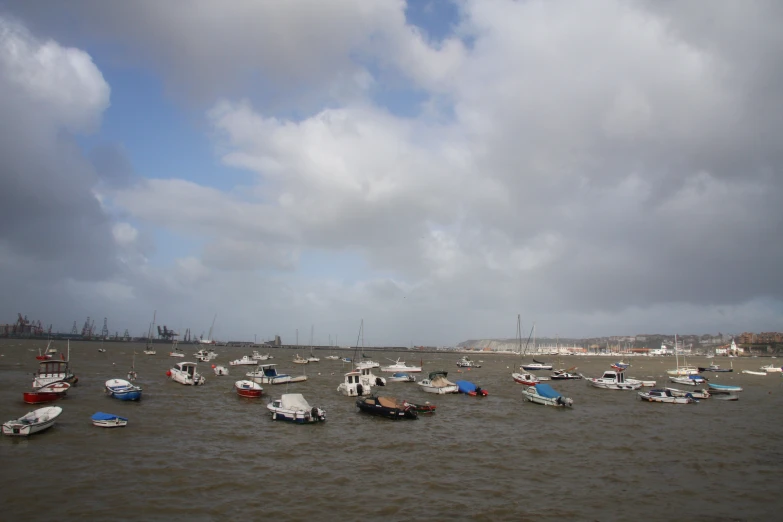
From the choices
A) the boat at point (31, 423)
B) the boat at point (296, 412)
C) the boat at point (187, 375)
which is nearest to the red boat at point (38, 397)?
the boat at point (31, 423)

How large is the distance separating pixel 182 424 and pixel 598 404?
131 feet

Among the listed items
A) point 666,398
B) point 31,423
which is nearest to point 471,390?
point 666,398

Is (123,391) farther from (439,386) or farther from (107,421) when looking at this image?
(439,386)

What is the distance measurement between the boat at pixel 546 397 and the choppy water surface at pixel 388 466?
383 cm

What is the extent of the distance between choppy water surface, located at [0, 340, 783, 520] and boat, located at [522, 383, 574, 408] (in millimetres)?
3827

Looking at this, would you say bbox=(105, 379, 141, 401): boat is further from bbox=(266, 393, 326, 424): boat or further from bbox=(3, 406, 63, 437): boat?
bbox=(266, 393, 326, 424): boat

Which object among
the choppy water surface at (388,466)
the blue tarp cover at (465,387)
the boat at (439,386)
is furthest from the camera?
the boat at (439,386)

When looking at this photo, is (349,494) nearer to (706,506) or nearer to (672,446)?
(706,506)

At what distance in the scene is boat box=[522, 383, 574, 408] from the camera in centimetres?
4512

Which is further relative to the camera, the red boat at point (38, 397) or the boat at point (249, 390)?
the boat at point (249, 390)

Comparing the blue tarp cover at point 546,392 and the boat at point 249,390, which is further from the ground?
the blue tarp cover at point 546,392

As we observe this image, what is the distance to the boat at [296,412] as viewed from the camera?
34750 millimetres

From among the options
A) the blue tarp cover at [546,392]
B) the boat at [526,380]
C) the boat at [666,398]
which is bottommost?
the boat at [526,380]

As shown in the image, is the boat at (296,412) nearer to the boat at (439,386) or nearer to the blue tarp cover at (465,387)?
the boat at (439,386)
